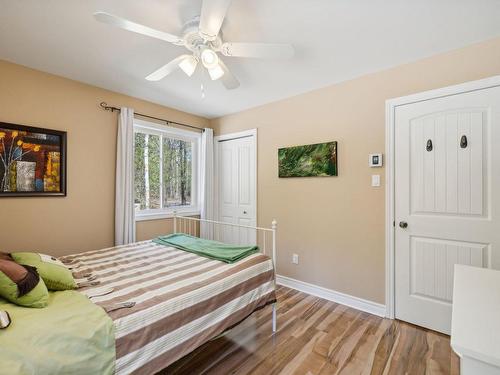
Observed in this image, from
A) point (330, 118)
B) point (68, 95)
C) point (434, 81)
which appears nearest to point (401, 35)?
point (434, 81)

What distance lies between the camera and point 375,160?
2.43 m

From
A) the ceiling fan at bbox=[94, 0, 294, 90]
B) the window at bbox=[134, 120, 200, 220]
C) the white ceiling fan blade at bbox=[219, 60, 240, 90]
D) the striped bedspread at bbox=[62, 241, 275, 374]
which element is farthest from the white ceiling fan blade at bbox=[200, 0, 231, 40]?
the window at bbox=[134, 120, 200, 220]

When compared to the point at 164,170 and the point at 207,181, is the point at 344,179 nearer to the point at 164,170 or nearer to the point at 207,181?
the point at 207,181

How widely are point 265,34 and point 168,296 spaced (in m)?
1.93

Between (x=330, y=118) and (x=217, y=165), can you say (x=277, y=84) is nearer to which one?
(x=330, y=118)

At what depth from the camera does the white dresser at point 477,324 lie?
2.33 feet

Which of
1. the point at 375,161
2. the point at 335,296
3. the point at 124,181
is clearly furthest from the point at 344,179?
the point at 124,181

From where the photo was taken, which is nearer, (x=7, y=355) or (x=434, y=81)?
(x=7, y=355)

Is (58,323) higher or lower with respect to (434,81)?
lower

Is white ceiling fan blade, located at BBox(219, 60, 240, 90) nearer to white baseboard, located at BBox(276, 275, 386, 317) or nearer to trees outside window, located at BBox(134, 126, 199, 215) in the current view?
trees outside window, located at BBox(134, 126, 199, 215)

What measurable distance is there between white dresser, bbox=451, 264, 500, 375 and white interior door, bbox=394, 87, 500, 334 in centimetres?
91

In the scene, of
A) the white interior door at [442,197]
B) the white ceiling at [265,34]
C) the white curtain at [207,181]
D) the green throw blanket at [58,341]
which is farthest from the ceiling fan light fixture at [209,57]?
the white curtain at [207,181]

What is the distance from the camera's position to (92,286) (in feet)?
5.11

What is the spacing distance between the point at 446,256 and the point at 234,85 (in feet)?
7.68
